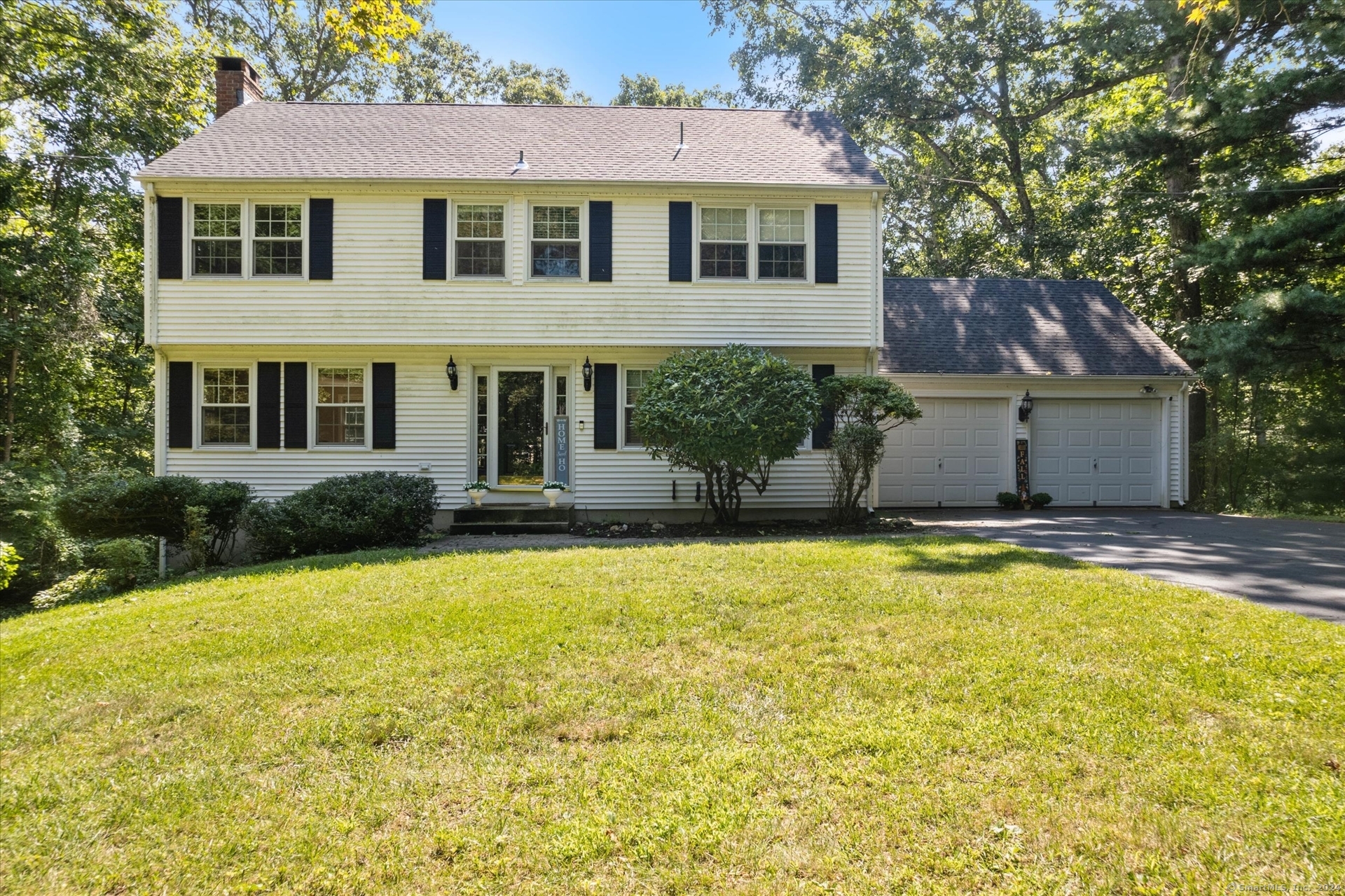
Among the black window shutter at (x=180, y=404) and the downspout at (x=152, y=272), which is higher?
the downspout at (x=152, y=272)

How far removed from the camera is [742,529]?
10484 mm

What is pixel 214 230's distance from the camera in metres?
11.2

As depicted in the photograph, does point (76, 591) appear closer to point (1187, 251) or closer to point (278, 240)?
point (278, 240)

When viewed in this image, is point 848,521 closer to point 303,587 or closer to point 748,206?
point 748,206

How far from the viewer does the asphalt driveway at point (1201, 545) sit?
611cm

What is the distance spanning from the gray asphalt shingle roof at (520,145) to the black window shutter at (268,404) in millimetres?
2998

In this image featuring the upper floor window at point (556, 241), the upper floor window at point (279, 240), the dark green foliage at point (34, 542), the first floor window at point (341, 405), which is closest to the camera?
the dark green foliage at point (34, 542)

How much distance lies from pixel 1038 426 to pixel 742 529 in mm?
7208

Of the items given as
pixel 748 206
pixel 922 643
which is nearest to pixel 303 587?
pixel 922 643

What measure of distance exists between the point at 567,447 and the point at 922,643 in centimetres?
803

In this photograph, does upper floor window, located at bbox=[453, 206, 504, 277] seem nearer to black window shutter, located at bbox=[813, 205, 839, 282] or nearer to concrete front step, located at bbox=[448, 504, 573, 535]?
concrete front step, located at bbox=[448, 504, 573, 535]

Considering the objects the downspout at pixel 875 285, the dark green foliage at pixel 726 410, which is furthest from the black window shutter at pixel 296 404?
the downspout at pixel 875 285

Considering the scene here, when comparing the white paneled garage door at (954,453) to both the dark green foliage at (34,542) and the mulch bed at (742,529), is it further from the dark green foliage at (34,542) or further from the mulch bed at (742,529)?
the dark green foliage at (34,542)

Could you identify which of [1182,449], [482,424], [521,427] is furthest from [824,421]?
[1182,449]
